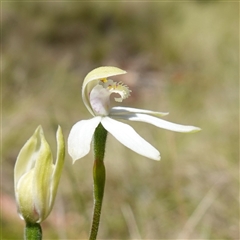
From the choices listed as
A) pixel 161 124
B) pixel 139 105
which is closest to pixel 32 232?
pixel 161 124

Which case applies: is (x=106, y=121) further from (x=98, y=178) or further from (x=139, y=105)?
(x=139, y=105)

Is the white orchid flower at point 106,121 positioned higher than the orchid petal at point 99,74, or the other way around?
the orchid petal at point 99,74

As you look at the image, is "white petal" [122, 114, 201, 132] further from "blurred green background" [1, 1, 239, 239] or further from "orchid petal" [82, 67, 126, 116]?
"blurred green background" [1, 1, 239, 239]

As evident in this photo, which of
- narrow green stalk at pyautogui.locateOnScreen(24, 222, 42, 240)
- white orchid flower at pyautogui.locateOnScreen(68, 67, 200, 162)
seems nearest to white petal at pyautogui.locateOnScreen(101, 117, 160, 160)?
white orchid flower at pyautogui.locateOnScreen(68, 67, 200, 162)

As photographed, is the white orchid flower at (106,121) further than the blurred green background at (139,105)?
No

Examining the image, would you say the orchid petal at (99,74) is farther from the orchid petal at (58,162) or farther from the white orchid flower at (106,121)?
the orchid petal at (58,162)

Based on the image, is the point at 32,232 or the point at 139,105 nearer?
the point at 32,232

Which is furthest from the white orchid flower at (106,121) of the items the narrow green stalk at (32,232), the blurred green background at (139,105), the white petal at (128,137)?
the blurred green background at (139,105)
